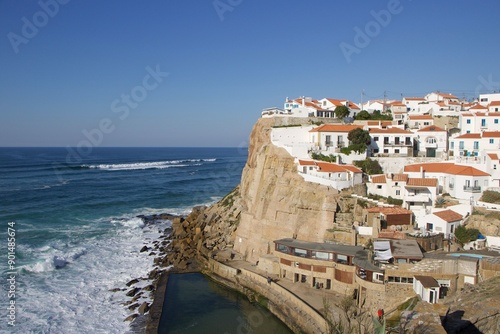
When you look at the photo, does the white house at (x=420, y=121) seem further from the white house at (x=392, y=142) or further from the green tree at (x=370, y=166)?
the green tree at (x=370, y=166)

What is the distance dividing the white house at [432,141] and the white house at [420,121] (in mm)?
4586

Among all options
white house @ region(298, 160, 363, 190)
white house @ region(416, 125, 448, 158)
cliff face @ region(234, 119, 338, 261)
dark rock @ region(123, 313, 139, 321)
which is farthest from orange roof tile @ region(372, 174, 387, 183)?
dark rock @ region(123, 313, 139, 321)

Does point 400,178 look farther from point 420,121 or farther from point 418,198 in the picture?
point 420,121

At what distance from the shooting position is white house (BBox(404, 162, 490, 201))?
2856 centimetres

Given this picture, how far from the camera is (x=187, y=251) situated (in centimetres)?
3491

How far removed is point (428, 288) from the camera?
63.6 ft

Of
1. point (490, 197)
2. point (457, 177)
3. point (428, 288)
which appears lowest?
point (428, 288)

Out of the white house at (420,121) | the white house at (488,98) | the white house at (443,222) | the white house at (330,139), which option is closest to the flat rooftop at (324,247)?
the white house at (443,222)

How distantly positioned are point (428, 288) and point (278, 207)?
1398 centimetres

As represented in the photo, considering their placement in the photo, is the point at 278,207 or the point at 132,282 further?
the point at 278,207

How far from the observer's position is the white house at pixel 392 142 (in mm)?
37750

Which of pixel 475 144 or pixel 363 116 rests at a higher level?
pixel 363 116

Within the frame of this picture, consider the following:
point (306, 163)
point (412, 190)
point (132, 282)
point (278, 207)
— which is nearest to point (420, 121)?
point (412, 190)

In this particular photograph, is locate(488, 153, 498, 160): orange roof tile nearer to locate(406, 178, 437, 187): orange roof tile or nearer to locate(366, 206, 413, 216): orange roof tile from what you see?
locate(406, 178, 437, 187): orange roof tile
